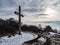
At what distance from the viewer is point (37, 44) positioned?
7.28 metres

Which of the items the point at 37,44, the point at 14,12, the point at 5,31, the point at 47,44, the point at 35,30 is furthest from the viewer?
the point at 35,30

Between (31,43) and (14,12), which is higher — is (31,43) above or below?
below

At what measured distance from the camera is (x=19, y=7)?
1053 cm

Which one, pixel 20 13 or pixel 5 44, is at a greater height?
pixel 20 13

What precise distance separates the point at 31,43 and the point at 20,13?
3.89 metres

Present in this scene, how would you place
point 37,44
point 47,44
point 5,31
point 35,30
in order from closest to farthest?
point 37,44, point 47,44, point 5,31, point 35,30

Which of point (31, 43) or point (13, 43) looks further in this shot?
point (13, 43)

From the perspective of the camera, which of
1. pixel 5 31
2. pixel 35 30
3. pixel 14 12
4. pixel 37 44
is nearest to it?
pixel 37 44

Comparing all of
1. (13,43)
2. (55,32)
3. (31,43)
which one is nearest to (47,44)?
(31,43)

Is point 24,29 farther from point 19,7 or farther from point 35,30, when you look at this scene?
point 19,7

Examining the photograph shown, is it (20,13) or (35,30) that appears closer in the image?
(20,13)

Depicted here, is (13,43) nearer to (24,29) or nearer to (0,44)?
(0,44)

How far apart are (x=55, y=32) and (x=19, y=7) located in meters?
3.19

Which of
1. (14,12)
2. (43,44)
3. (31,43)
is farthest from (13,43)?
(14,12)
